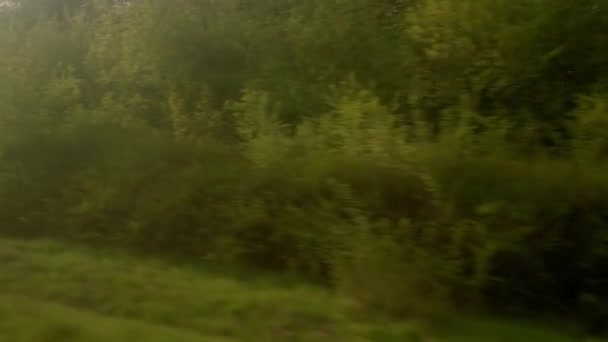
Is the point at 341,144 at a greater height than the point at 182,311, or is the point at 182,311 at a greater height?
the point at 341,144

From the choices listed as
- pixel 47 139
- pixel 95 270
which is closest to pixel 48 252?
pixel 95 270

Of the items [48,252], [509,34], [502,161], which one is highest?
[509,34]

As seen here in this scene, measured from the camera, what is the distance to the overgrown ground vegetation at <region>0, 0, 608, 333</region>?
10.7 metres

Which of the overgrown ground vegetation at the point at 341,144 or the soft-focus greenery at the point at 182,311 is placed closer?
the soft-focus greenery at the point at 182,311

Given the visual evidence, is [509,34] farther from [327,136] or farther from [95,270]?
[95,270]

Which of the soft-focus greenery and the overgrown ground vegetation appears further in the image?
the overgrown ground vegetation

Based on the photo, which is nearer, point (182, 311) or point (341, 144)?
point (182, 311)

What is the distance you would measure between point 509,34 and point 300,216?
5107 millimetres

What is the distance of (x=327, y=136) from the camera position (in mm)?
13117

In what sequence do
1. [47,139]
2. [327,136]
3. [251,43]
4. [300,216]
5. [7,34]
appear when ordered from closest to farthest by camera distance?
[300,216] → [327,136] → [47,139] → [251,43] → [7,34]

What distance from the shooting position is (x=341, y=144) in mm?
12602

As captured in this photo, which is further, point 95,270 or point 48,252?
point 48,252

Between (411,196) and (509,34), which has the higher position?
(509,34)

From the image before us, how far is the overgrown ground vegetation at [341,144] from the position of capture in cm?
1067
